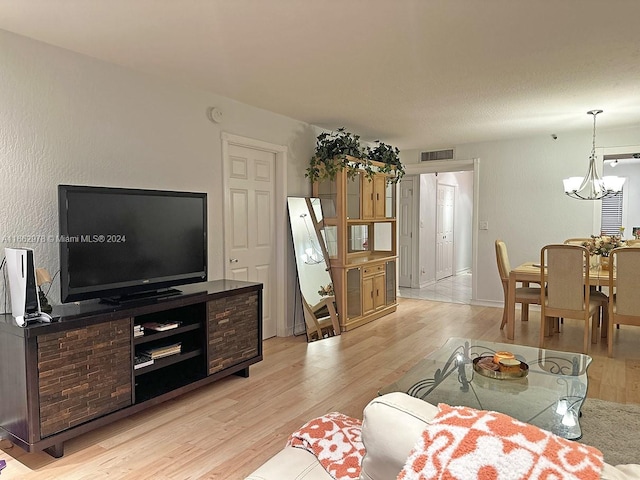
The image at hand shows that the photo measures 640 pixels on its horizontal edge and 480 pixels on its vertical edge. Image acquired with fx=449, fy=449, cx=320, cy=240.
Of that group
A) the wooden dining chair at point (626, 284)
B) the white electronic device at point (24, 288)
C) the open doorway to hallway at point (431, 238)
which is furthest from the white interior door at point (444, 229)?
the white electronic device at point (24, 288)

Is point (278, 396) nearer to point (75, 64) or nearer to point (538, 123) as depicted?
point (75, 64)

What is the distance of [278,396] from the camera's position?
3.24 meters

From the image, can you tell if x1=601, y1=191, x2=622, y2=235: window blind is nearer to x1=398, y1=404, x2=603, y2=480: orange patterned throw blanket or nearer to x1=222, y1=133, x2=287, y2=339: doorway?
x1=222, y1=133, x2=287, y2=339: doorway

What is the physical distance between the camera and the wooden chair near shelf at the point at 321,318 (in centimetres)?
477

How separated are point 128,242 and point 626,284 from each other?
421 centimetres

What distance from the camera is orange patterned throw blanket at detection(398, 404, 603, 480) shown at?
678 millimetres

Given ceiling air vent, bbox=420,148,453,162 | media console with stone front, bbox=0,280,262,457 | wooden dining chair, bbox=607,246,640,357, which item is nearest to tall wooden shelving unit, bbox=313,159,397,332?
ceiling air vent, bbox=420,148,453,162

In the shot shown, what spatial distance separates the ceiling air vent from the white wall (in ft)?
12.1

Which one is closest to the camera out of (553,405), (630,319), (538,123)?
(553,405)

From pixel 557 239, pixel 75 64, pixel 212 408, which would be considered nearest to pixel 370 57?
pixel 75 64

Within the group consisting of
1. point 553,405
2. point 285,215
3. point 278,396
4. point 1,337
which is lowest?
point 278,396

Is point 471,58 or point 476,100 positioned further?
point 476,100

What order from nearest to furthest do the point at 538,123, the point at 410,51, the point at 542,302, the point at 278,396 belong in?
1. the point at 410,51
2. the point at 278,396
3. the point at 542,302
4. the point at 538,123

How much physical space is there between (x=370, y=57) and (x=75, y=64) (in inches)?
77.2
